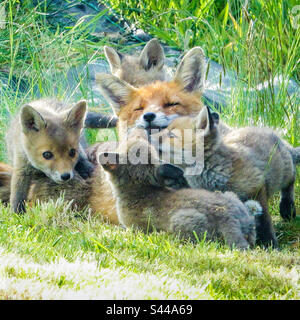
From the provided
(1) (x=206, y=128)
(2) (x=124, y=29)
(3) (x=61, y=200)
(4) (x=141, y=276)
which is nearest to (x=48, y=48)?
(2) (x=124, y=29)

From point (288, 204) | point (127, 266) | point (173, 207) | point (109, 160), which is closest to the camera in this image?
point (127, 266)

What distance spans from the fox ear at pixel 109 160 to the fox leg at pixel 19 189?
1.11 meters

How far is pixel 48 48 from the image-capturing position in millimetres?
8242

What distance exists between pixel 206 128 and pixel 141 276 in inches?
72.1

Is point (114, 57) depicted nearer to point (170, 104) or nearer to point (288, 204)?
point (170, 104)

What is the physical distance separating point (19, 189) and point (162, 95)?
184 cm

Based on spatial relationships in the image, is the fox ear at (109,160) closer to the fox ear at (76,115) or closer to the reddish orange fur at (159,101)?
the fox ear at (76,115)

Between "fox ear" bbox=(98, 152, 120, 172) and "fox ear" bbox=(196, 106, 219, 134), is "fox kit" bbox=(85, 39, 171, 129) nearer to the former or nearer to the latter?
"fox ear" bbox=(196, 106, 219, 134)

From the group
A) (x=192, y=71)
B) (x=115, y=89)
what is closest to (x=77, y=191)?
(x=115, y=89)

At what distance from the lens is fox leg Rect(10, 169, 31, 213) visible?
5090mm

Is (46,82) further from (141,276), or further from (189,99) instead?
(141,276)

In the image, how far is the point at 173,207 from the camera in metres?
4.32

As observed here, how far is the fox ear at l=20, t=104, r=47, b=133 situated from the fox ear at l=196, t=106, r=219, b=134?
155cm

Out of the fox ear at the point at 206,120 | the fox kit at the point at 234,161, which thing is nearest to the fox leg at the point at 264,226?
the fox kit at the point at 234,161
